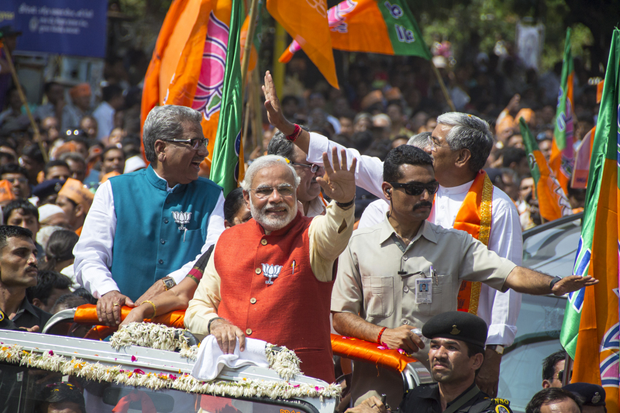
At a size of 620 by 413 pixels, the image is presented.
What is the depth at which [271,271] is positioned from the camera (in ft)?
10.4

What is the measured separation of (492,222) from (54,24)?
907 centimetres

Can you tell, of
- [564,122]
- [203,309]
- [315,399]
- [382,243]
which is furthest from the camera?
[564,122]

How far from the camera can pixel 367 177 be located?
4238 mm

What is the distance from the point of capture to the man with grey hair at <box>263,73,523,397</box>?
3.81 meters

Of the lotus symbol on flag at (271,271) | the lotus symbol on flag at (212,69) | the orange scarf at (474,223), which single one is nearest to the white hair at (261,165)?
the lotus symbol on flag at (271,271)

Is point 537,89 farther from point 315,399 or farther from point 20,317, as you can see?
point 315,399

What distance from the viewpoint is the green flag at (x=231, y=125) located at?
521 cm

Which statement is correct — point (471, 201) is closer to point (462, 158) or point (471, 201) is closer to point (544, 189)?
point (462, 158)

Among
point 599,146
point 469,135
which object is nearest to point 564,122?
point 599,146

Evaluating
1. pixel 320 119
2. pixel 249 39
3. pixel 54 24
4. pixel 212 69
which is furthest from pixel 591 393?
pixel 54 24

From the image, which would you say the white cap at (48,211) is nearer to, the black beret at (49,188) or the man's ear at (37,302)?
the black beret at (49,188)

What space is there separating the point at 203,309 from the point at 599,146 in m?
2.49

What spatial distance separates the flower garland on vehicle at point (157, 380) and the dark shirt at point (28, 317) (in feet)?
5.45

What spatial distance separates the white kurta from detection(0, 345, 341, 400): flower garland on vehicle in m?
1.51
